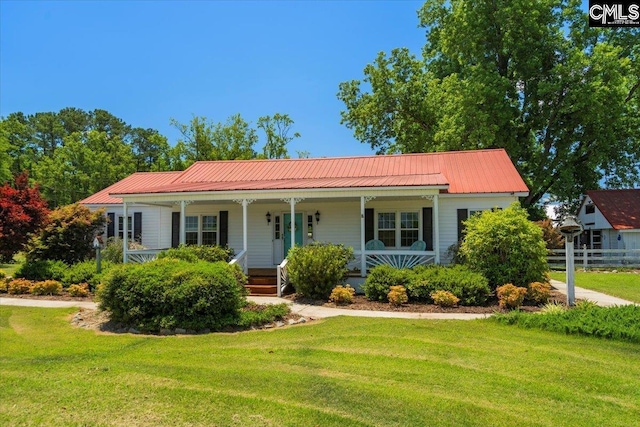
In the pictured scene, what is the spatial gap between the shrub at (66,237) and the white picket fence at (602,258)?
20.0 metres

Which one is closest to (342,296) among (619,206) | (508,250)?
(508,250)

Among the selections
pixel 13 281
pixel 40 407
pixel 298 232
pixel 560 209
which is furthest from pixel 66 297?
pixel 560 209

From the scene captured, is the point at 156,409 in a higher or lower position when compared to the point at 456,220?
lower

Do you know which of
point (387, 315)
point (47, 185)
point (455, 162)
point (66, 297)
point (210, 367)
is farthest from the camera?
point (47, 185)

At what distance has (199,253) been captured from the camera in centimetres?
1440

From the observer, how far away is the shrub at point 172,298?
8.59 meters

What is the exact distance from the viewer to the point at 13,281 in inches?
528

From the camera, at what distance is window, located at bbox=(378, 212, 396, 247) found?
1569 cm

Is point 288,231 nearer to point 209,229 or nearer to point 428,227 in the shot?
point 209,229

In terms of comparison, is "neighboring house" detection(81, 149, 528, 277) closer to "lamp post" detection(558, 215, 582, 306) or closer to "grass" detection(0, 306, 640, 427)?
"lamp post" detection(558, 215, 582, 306)

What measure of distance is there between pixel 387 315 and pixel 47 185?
1484 inches

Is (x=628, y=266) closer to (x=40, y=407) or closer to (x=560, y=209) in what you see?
(x=560, y=209)

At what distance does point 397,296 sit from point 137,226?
1384 centimetres

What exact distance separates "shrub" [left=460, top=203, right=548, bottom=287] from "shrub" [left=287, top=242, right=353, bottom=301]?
3.85 m
